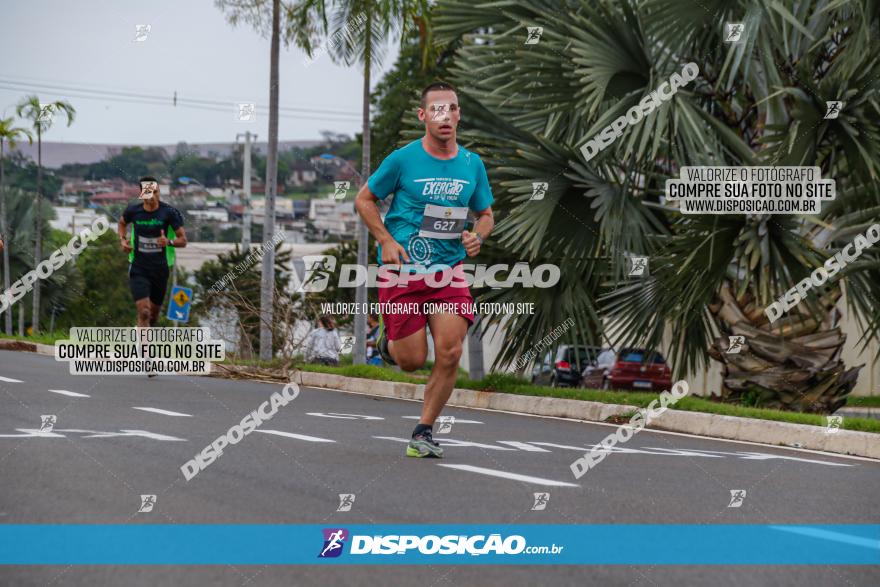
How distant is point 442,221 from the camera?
802cm

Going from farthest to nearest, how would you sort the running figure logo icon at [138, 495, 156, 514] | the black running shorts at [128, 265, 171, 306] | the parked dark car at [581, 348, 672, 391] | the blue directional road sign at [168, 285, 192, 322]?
the parked dark car at [581, 348, 672, 391] < the blue directional road sign at [168, 285, 192, 322] < the black running shorts at [128, 265, 171, 306] < the running figure logo icon at [138, 495, 156, 514]

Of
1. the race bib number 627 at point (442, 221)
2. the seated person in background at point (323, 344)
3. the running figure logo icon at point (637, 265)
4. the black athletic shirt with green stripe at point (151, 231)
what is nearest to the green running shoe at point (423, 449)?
the race bib number 627 at point (442, 221)

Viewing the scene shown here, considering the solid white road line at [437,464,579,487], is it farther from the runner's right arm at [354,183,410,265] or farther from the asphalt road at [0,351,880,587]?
the runner's right arm at [354,183,410,265]

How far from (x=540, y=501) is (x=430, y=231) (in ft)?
7.75

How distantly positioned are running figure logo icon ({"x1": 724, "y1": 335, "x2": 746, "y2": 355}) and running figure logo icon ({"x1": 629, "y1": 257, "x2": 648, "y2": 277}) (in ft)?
5.02

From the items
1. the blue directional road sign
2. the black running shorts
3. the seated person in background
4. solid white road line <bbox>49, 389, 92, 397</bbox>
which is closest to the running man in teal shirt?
solid white road line <bbox>49, 389, 92, 397</bbox>

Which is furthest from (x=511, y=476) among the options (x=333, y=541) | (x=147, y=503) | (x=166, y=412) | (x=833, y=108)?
(x=833, y=108)

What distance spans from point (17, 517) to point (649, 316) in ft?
31.9

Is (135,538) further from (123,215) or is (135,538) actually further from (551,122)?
(551,122)

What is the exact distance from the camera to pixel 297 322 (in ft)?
67.9

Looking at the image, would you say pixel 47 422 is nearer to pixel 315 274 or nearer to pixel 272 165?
pixel 315 274

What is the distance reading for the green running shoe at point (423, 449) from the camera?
26.4 feet

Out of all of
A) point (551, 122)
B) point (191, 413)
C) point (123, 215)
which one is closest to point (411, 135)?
point (551, 122)

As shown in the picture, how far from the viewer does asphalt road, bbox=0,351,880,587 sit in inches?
179
